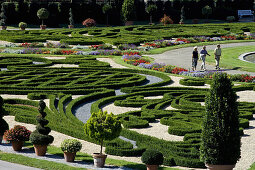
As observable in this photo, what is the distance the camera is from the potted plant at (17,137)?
60.8 feet

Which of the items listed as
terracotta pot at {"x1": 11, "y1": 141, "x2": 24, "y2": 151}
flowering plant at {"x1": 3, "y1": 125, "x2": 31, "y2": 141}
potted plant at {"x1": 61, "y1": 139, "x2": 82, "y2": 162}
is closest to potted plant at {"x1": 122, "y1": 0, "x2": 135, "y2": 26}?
flowering plant at {"x1": 3, "y1": 125, "x2": 31, "y2": 141}

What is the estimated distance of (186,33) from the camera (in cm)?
5859

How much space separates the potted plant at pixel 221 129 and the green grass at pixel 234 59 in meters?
21.4

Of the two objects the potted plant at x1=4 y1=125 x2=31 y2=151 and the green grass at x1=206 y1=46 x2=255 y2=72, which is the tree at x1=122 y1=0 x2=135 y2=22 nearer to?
the green grass at x1=206 y1=46 x2=255 y2=72

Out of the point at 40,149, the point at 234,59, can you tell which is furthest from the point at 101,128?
the point at 234,59

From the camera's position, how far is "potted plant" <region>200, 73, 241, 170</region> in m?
15.6

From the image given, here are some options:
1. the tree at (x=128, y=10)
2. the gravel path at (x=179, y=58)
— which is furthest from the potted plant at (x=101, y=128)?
the tree at (x=128, y=10)

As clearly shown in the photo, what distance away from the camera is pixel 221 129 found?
51.4ft

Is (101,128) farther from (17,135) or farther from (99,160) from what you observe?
(17,135)

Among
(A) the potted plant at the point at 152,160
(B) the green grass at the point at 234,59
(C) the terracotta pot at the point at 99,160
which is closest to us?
(A) the potted plant at the point at 152,160

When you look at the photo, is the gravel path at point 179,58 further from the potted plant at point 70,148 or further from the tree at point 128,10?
the potted plant at point 70,148

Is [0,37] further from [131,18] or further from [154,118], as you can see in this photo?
[154,118]

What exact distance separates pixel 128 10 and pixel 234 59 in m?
28.5

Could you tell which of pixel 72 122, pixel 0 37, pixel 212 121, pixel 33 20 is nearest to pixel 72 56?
pixel 0 37
